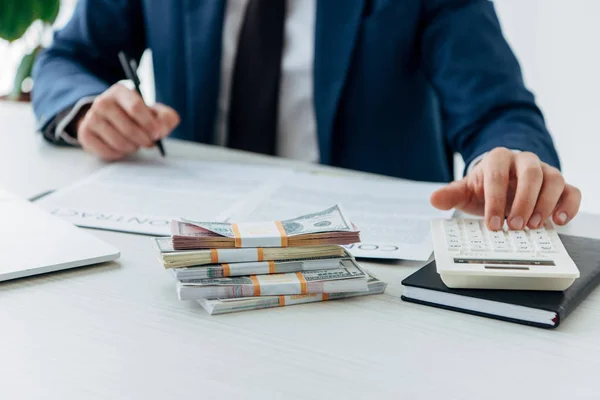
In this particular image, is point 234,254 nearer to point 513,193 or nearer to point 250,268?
point 250,268

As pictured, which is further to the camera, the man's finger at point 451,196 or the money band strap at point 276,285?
the man's finger at point 451,196

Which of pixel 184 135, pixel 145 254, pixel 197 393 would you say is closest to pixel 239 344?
pixel 197 393

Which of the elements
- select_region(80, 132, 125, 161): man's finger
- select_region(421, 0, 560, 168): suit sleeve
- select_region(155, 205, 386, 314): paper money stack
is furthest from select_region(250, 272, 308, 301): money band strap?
select_region(80, 132, 125, 161): man's finger

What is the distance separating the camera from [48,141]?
3.88 ft

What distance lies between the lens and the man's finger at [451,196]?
75cm

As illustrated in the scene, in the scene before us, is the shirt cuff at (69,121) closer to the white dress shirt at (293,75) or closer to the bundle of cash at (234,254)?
the white dress shirt at (293,75)

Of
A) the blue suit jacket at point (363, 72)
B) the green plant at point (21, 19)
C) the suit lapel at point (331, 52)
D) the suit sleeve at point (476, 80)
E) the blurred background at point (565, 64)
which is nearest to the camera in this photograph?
the suit sleeve at point (476, 80)

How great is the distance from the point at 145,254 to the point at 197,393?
275 mm

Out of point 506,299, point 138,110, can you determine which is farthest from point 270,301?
point 138,110

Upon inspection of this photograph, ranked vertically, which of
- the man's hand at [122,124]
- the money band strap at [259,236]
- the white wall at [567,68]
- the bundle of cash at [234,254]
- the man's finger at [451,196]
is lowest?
the white wall at [567,68]

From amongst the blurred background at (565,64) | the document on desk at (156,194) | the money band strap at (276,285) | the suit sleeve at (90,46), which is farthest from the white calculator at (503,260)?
the blurred background at (565,64)

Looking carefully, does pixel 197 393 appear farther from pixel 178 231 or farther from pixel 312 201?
pixel 312 201

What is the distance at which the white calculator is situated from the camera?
56cm

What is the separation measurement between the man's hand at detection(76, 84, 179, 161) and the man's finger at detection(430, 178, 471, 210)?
0.47 m
